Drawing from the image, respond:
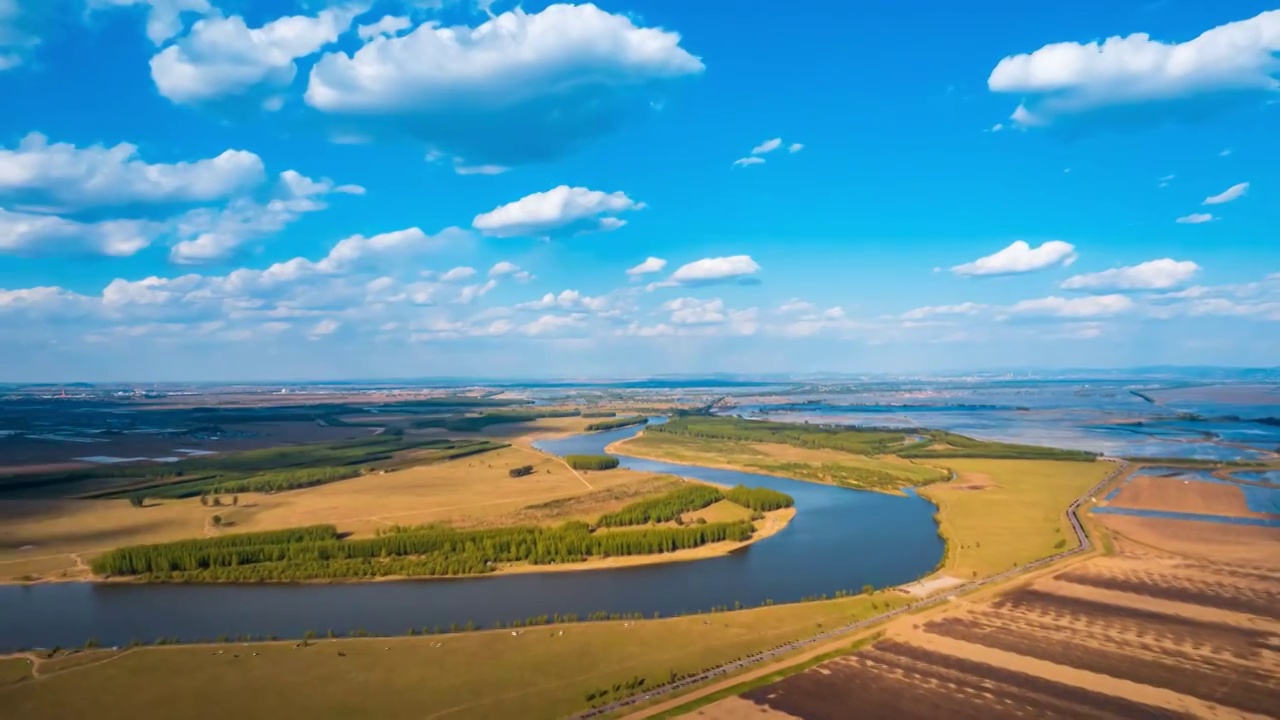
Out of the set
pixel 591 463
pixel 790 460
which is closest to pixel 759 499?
pixel 591 463

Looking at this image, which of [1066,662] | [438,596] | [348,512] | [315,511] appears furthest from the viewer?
[315,511]

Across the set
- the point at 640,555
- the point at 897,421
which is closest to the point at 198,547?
the point at 640,555

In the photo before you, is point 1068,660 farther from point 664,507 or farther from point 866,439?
point 866,439

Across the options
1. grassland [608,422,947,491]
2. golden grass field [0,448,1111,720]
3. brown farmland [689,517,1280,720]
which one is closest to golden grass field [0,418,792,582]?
golden grass field [0,448,1111,720]

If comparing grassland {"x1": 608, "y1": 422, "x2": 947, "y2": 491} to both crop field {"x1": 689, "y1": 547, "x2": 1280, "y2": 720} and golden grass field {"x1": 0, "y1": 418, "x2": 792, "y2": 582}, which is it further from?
crop field {"x1": 689, "y1": 547, "x2": 1280, "y2": 720}

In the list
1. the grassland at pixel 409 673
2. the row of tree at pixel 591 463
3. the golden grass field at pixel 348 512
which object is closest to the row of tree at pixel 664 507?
the golden grass field at pixel 348 512

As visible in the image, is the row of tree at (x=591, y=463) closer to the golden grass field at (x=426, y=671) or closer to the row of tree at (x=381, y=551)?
the row of tree at (x=381, y=551)
